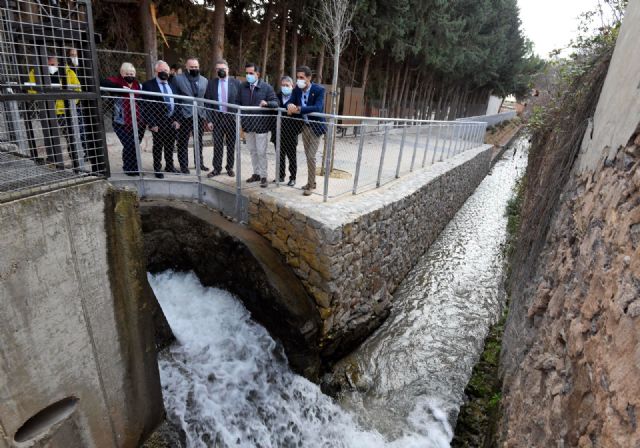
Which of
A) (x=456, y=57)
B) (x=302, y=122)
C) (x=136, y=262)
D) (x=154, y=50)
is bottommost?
(x=136, y=262)

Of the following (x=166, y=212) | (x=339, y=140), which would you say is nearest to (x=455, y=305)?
(x=339, y=140)

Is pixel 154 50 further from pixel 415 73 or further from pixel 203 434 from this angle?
pixel 415 73

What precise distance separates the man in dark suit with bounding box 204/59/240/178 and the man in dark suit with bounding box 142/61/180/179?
20.6 inches

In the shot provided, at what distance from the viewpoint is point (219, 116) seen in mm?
5238

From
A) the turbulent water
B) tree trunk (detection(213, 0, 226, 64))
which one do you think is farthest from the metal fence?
tree trunk (detection(213, 0, 226, 64))

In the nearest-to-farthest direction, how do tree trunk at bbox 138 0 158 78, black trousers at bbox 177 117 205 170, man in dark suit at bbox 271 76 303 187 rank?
man in dark suit at bbox 271 76 303 187, black trousers at bbox 177 117 205 170, tree trunk at bbox 138 0 158 78

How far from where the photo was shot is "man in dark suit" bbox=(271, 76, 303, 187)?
5.18 metres

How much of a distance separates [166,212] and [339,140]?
3.00 m

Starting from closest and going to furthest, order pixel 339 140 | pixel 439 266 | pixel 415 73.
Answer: pixel 339 140
pixel 439 266
pixel 415 73

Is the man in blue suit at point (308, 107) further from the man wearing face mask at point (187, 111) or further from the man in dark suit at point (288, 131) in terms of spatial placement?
the man wearing face mask at point (187, 111)

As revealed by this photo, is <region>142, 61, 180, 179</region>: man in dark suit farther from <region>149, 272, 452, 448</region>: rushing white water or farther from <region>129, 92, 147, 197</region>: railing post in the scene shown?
<region>149, 272, 452, 448</region>: rushing white water

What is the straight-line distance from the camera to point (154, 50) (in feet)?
28.7

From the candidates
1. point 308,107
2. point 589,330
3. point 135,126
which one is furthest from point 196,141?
point 589,330

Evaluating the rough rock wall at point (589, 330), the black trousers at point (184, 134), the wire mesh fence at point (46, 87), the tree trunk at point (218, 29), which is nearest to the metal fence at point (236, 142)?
the black trousers at point (184, 134)
